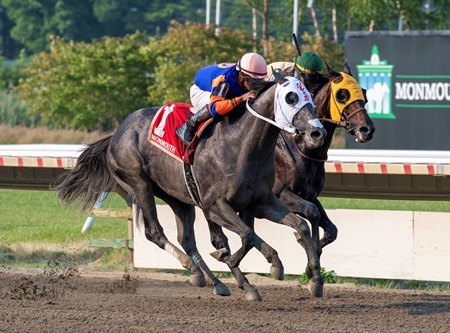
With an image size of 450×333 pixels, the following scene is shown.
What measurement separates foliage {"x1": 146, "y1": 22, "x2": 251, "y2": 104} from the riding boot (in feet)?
47.6

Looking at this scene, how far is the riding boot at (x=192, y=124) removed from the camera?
7344 millimetres

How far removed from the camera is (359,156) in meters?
9.38

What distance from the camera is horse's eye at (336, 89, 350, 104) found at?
7398 millimetres

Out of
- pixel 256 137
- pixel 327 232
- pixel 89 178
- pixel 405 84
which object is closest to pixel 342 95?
pixel 256 137

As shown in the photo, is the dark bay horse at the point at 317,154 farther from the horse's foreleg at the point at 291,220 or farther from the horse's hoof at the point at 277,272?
the horse's hoof at the point at 277,272

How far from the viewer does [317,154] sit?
7594 mm

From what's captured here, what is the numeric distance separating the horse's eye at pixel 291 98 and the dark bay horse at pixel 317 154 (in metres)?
0.78

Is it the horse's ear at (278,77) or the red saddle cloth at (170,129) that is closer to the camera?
the horse's ear at (278,77)

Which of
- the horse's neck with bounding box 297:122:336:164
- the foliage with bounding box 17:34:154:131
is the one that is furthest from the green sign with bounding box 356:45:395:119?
the foliage with bounding box 17:34:154:131

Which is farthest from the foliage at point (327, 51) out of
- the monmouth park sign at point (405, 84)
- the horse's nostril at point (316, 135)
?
the horse's nostril at point (316, 135)

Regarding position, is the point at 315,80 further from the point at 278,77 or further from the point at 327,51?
the point at 327,51

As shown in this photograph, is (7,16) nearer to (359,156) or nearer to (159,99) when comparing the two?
(159,99)

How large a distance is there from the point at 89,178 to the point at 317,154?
2015mm

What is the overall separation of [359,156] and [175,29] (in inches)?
600
